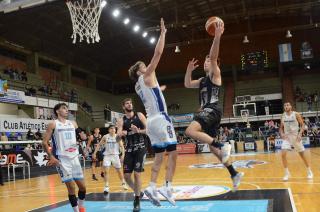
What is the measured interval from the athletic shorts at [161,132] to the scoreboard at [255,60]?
85.1 ft

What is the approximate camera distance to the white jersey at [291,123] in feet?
32.0

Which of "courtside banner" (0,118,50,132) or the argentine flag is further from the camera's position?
the argentine flag

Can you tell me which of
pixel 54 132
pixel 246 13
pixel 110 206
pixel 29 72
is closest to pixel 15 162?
pixel 110 206

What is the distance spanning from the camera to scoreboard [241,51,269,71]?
1176 inches

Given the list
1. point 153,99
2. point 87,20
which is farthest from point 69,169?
point 87,20

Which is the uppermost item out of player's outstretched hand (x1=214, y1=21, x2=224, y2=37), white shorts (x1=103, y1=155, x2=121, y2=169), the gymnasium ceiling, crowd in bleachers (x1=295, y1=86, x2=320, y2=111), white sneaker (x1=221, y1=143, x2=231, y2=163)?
the gymnasium ceiling

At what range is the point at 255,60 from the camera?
30391 millimetres

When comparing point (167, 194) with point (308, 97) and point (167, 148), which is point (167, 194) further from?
point (308, 97)

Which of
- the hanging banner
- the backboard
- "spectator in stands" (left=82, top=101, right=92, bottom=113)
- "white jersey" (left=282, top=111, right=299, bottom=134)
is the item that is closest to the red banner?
"spectator in stands" (left=82, top=101, right=92, bottom=113)

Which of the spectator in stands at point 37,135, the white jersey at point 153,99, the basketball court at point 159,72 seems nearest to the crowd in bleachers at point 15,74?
the basketball court at point 159,72

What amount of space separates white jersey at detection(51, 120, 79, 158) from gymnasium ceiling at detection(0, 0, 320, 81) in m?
13.9

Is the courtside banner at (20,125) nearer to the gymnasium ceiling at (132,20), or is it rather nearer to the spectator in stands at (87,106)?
the gymnasium ceiling at (132,20)

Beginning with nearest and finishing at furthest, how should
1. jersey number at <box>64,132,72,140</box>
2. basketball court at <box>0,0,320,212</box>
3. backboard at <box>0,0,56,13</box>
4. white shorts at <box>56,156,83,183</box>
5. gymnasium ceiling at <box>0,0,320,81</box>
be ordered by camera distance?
white shorts at <box>56,156,83,183</box>, jersey number at <box>64,132,72,140</box>, backboard at <box>0,0,56,13</box>, basketball court at <box>0,0,320,212</box>, gymnasium ceiling at <box>0,0,320,81</box>

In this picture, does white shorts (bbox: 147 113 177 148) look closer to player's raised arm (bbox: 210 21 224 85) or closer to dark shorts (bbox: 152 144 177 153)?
dark shorts (bbox: 152 144 177 153)
